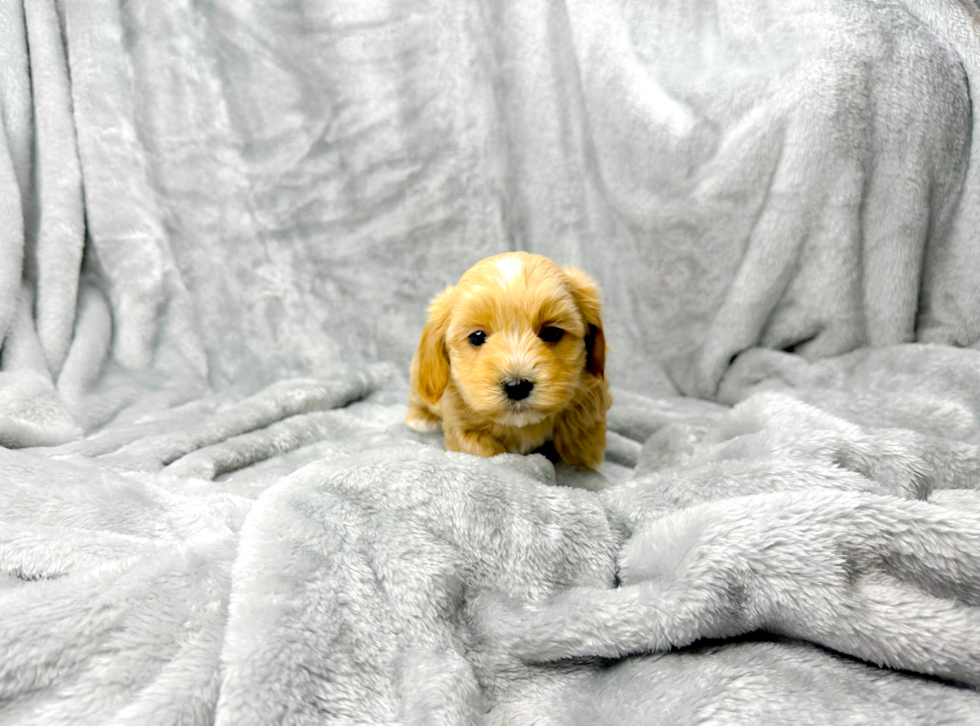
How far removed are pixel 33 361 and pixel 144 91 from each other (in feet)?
3.51

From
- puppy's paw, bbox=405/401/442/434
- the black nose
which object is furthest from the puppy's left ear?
puppy's paw, bbox=405/401/442/434

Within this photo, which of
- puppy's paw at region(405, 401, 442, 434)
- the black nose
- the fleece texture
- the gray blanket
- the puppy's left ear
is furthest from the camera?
puppy's paw at region(405, 401, 442, 434)

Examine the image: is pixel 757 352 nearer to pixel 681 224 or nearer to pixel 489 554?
pixel 681 224

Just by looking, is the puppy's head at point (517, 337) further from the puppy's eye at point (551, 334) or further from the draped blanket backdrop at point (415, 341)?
the draped blanket backdrop at point (415, 341)

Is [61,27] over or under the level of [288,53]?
over

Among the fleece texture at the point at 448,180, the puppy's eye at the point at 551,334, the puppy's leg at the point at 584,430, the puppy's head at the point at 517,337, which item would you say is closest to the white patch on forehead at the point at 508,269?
the puppy's head at the point at 517,337

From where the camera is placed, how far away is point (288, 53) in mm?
2307

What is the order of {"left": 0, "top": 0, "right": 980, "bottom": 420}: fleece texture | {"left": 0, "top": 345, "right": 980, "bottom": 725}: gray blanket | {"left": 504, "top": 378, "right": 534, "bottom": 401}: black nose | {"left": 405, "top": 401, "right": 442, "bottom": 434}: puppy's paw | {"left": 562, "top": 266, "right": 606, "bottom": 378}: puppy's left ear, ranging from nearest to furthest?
{"left": 0, "top": 345, "right": 980, "bottom": 725}: gray blanket
{"left": 504, "top": 378, "right": 534, "bottom": 401}: black nose
{"left": 562, "top": 266, "right": 606, "bottom": 378}: puppy's left ear
{"left": 0, "top": 0, "right": 980, "bottom": 420}: fleece texture
{"left": 405, "top": 401, "right": 442, "bottom": 434}: puppy's paw

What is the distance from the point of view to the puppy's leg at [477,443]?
67.2 inches

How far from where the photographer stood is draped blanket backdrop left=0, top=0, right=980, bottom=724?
945mm

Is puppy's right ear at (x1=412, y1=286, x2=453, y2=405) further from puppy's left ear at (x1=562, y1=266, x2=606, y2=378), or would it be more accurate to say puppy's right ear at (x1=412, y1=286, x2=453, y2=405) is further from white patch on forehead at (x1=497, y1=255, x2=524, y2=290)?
puppy's left ear at (x1=562, y1=266, x2=606, y2=378)

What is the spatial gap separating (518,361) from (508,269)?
25cm

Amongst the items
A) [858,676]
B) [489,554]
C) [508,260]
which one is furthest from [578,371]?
[858,676]

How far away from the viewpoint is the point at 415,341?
2.55 m
